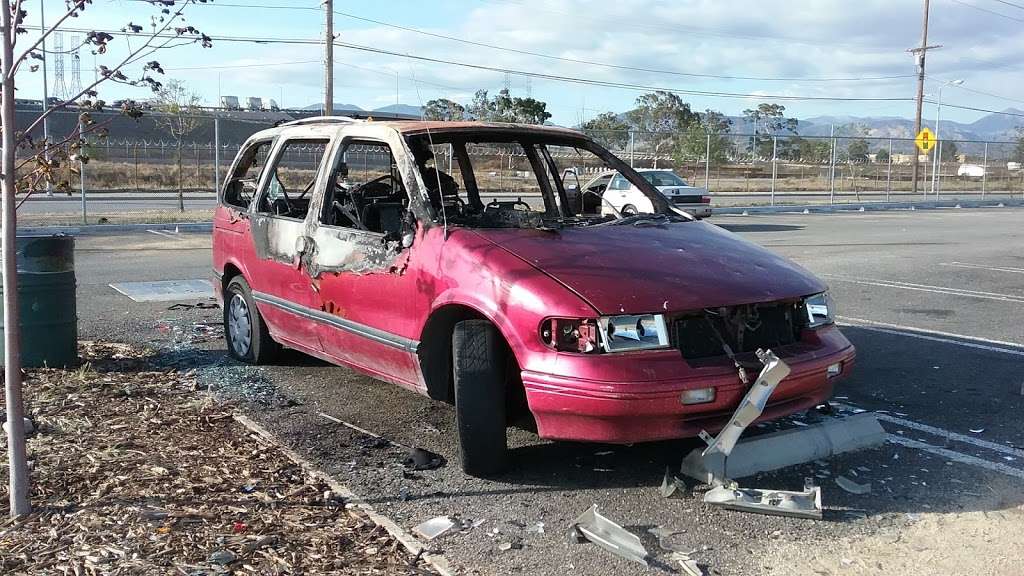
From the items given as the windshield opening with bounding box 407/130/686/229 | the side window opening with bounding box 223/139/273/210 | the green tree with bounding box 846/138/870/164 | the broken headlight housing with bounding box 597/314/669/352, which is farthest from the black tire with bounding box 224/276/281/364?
the green tree with bounding box 846/138/870/164

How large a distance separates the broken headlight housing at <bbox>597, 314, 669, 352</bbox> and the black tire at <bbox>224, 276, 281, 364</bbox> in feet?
10.8

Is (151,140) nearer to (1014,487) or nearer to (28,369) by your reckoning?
(28,369)

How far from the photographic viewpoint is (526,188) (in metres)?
6.64

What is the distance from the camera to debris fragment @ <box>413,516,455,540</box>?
12.5 ft

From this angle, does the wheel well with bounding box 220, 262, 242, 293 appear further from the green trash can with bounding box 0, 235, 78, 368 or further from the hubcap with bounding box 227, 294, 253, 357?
the green trash can with bounding box 0, 235, 78, 368

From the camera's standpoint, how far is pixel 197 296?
1014cm

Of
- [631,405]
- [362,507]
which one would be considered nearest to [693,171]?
[631,405]

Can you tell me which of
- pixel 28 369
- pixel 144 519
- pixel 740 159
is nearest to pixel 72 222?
pixel 28 369

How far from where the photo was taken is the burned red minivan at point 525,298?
4.04 metres

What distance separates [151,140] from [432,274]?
56325 millimetres

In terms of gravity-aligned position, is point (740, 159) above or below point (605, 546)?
above

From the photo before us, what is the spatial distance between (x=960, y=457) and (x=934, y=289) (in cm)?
679

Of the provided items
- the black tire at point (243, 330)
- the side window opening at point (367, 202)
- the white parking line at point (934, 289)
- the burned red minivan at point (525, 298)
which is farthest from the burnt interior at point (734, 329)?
the white parking line at point (934, 289)

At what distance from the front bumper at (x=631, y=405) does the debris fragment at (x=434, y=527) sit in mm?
605
